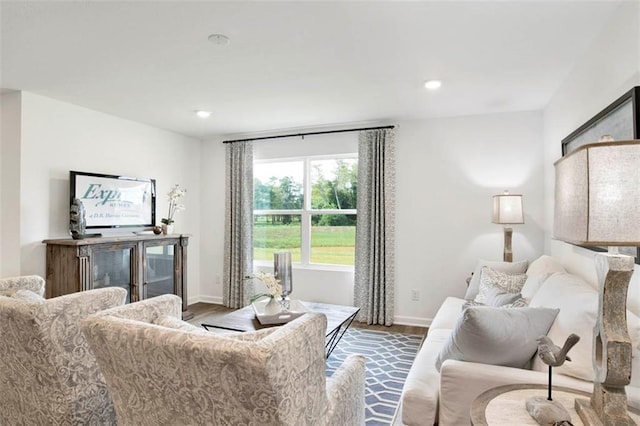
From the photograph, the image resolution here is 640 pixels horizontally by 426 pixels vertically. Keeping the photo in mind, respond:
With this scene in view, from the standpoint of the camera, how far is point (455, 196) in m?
4.12

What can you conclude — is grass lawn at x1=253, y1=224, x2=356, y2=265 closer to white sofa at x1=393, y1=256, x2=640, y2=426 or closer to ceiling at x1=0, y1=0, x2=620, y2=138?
ceiling at x1=0, y1=0, x2=620, y2=138

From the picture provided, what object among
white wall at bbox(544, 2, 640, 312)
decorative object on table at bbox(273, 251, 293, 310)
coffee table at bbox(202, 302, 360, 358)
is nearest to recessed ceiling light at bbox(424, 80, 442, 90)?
white wall at bbox(544, 2, 640, 312)

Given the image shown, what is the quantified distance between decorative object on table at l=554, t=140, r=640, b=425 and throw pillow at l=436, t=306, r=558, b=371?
1.45ft

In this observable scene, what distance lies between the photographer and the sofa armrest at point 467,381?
157 centimetres

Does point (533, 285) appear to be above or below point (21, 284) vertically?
below

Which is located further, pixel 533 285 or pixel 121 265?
pixel 121 265

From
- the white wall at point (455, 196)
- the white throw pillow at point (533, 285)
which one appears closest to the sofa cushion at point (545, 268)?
the white throw pillow at point (533, 285)

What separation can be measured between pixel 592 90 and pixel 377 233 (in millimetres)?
2436

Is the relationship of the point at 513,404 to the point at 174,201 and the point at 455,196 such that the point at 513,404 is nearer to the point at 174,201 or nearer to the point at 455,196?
the point at 455,196

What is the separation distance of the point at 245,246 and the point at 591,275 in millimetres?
3851

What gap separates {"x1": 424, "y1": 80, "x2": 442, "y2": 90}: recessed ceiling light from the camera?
3.05 meters

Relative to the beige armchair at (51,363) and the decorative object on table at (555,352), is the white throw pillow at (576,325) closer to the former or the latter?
the decorative object on table at (555,352)

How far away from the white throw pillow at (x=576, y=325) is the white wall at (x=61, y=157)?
4.10 metres

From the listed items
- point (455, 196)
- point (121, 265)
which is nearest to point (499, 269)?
point (455, 196)
